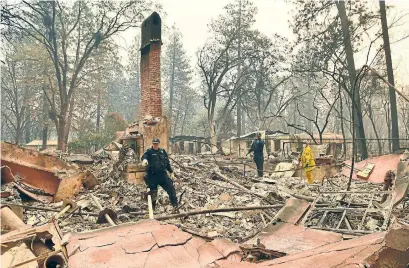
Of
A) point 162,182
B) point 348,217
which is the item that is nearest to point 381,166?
point 348,217

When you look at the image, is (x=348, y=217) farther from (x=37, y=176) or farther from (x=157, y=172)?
(x=37, y=176)

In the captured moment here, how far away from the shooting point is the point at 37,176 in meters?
8.42

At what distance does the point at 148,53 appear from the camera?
41.2 feet

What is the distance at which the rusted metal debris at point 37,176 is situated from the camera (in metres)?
8.01

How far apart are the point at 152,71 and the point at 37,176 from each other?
5.78 meters

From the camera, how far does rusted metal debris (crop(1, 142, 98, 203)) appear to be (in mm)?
8008

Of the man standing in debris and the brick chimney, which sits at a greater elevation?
the brick chimney

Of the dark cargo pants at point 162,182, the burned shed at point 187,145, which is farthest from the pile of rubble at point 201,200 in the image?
the burned shed at point 187,145

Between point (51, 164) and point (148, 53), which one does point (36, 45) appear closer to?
point (148, 53)

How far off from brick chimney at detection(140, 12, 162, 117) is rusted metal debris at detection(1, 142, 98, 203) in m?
4.09

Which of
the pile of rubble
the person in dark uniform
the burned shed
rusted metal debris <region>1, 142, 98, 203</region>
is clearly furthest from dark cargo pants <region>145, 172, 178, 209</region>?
the burned shed

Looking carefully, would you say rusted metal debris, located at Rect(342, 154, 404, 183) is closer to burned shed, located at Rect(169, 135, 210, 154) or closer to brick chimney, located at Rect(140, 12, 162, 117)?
brick chimney, located at Rect(140, 12, 162, 117)

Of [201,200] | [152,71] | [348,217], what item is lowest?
[201,200]

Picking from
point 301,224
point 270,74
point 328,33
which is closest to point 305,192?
point 301,224
